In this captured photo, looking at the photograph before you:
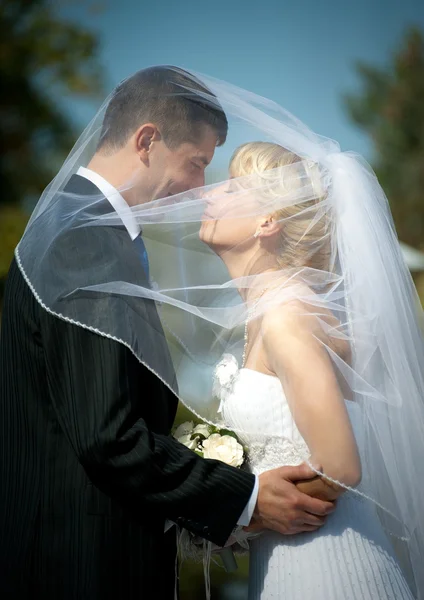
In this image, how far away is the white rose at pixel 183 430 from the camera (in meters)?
2.64

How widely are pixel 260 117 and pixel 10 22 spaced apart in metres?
8.58

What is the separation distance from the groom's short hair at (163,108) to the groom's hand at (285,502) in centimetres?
120

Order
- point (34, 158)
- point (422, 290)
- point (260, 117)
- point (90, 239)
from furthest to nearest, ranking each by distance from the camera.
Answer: point (422, 290)
point (34, 158)
point (260, 117)
point (90, 239)

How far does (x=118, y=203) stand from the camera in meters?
2.39

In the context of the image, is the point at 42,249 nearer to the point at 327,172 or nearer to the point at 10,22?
the point at 327,172

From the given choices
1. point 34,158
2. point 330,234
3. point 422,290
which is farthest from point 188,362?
point 422,290

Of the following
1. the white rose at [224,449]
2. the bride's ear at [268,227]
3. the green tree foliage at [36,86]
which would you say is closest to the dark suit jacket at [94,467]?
the white rose at [224,449]

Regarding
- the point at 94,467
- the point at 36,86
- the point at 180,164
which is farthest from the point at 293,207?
the point at 36,86

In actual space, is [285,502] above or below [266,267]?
below

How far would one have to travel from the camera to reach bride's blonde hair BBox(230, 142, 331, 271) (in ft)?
8.25

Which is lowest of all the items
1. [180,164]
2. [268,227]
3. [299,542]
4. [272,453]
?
[299,542]

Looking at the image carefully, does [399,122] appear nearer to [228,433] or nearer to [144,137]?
[144,137]

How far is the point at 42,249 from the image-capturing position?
230 cm

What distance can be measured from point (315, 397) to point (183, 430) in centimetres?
62
